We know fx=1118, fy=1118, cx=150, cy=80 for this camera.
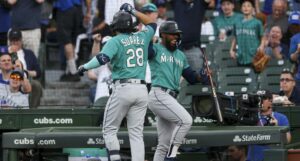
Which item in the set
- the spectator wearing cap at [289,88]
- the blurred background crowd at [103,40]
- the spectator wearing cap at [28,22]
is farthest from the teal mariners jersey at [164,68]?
the spectator wearing cap at [28,22]

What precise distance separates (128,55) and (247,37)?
5.41 meters

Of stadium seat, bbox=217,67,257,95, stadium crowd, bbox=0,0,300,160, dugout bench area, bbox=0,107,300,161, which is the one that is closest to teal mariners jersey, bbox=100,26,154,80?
dugout bench area, bbox=0,107,300,161

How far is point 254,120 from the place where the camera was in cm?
1470

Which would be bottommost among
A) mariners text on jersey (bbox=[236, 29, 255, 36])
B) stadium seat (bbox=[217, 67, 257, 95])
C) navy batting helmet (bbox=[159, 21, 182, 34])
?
stadium seat (bbox=[217, 67, 257, 95])

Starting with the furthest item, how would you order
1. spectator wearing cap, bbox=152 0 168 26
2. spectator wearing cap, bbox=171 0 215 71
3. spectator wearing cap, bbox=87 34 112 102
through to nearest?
spectator wearing cap, bbox=152 0 168 26
spectator wearing cap, bbox=171 0 215 71
spectator wearing cap, bbox=87 34 112 102

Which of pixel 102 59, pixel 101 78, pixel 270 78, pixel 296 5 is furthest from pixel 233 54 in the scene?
pixel 102 59

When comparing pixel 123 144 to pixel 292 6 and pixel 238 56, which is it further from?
pixel 292 6

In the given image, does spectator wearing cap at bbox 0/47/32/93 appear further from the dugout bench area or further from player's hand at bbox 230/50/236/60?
player's hand at bbox 230/50/236/60

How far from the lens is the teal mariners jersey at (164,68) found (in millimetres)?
13922

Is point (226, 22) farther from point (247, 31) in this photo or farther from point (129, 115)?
point (129, 115)

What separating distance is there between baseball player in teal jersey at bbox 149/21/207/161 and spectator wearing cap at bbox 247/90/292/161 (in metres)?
1.20

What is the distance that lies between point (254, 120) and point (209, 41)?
16.3 ft

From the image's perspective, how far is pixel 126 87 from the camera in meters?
13.4

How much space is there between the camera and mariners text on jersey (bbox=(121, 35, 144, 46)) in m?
13.5
